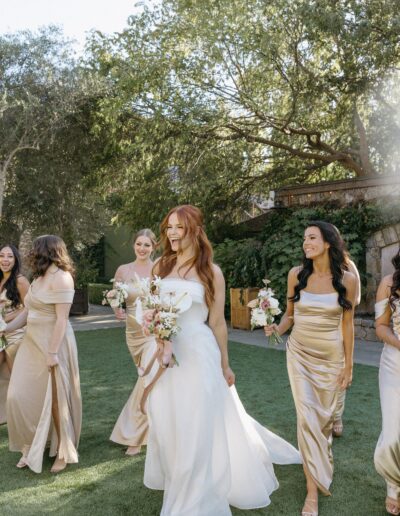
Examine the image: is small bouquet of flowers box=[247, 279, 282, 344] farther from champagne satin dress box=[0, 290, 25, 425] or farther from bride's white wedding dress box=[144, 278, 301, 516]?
champagne satin dress box=[0, 290, 25, 425]

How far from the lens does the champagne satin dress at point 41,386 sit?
15.9 ft

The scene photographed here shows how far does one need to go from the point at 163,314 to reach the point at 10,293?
3091 millimetres

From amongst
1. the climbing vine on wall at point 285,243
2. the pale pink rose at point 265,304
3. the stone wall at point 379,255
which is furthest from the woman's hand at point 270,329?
the stone wall at point 379,255

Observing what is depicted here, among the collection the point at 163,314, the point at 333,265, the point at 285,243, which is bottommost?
the point at 163,314

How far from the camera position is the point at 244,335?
525 inches

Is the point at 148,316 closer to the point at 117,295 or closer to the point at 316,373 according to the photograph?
the point at 316,373

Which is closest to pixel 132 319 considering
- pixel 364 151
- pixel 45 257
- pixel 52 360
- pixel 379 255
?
pixel 52 360

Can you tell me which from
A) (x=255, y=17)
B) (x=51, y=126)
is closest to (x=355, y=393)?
(x=255, y=17)

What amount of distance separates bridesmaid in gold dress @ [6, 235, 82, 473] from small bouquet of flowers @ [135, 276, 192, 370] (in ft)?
4.86

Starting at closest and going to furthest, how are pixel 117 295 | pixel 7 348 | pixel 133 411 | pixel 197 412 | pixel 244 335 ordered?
pixel 197 412
pixel 117 295
pixel 133 411
pixel 7 348
pixel 244 335

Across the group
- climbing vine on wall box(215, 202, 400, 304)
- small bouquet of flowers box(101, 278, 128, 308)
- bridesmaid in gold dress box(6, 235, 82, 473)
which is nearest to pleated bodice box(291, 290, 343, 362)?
small bouquet of flowers box(101, 278, 128, 308)

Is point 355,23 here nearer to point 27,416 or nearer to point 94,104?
point 94,104

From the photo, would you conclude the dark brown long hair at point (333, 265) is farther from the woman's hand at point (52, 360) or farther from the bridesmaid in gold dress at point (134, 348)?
the woman's hand at point (52, 360)

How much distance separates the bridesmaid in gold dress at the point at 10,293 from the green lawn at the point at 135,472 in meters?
0.73
